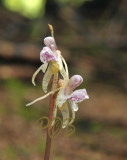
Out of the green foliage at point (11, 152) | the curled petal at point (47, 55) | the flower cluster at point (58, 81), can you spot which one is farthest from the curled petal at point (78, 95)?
the green foliage at point (11, 152)

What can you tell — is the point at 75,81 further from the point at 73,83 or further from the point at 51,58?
the point at 51,58

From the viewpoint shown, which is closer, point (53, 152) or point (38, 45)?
point (53, 152)

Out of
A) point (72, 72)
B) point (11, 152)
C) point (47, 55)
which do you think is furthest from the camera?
point (72, 72)

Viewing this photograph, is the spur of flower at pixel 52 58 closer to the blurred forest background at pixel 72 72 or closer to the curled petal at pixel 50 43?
the curled petal at pixel 50 43

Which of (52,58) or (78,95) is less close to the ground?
(52,58)

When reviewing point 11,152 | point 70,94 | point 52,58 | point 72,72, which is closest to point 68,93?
point 70,94

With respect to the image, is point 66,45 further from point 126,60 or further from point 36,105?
point 36,105

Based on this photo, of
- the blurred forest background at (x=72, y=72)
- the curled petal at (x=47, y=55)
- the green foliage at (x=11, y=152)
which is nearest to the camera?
the curled petal at (x=47, y=55)

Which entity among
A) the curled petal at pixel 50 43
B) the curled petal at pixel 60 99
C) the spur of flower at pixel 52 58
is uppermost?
the curled petal at pixel 50 43

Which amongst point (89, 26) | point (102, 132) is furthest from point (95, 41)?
point (102, 132)
